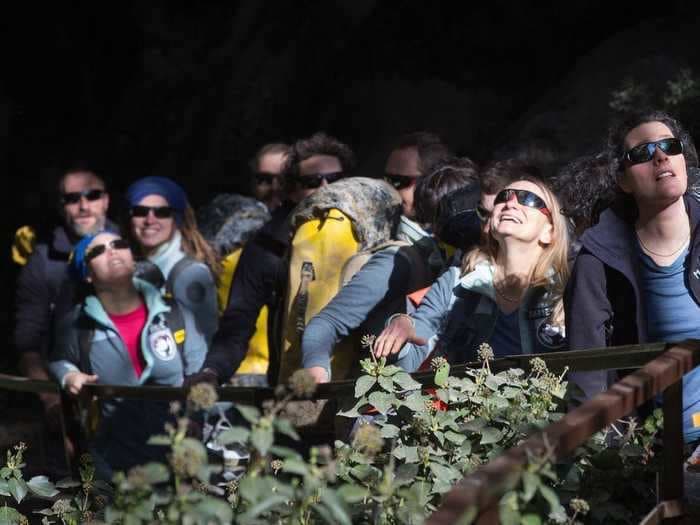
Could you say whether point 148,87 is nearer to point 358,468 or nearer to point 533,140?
point 533,140

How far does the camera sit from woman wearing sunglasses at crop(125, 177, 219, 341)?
5625 millimetres

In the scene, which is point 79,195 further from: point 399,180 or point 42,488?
point 42,488

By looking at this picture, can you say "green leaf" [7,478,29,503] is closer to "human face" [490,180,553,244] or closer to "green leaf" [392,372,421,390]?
"green leaf" [392,372,421,390]

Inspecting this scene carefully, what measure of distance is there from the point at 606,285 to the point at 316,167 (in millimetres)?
2163

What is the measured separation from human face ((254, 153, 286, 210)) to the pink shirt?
143 centimetres

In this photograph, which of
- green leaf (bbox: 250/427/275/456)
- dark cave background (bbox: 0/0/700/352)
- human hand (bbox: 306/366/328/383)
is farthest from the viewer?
dark cave background (bbox: 0/0/700/352)

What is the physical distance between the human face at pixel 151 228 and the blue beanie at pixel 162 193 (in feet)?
0.08

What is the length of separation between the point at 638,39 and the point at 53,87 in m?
6.40

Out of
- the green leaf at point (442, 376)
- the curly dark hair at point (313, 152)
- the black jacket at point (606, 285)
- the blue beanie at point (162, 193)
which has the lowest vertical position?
the green leaf at point (442, 376)

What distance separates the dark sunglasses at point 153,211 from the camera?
5848mm

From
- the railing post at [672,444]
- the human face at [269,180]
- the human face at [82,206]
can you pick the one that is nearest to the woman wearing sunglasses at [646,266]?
the railing post at [672,444]

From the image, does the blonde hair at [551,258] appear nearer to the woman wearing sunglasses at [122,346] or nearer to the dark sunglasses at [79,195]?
the woman wearing sunglasses at [122,346]

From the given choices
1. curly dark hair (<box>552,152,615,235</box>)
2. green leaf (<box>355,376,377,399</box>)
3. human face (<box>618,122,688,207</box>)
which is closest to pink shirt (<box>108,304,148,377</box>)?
curly dark hair (<box>552,152,615,235</box>)

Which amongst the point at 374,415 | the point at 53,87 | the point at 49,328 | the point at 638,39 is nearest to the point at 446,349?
the point at 374,415
